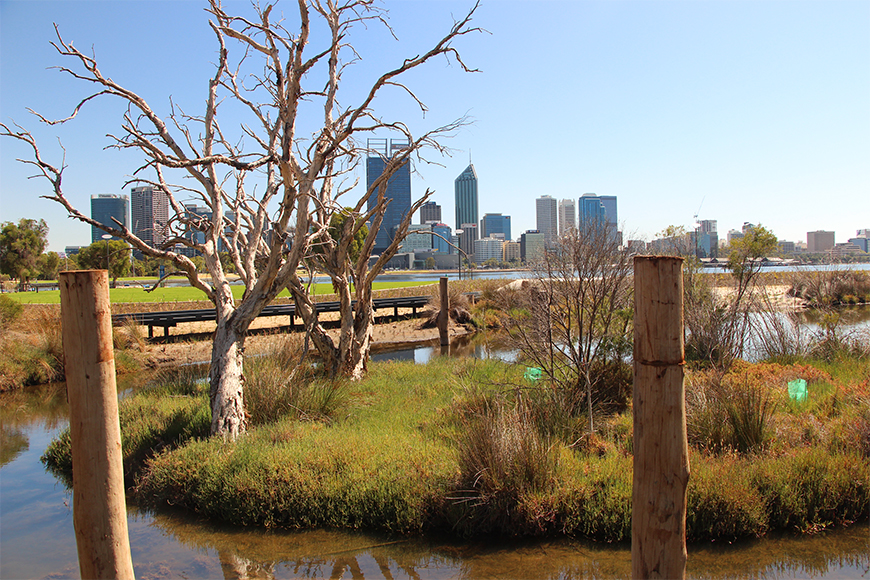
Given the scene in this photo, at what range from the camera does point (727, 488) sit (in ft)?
15.7

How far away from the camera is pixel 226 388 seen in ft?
22.5

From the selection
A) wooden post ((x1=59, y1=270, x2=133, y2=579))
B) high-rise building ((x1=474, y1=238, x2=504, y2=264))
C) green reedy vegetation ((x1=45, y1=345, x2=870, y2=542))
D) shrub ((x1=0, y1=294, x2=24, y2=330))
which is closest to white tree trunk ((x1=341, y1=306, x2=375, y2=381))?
green reedy vegetation ((x1=45, y1=345, x2=870, y2=542))

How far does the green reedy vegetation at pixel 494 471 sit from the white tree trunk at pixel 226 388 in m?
0.26

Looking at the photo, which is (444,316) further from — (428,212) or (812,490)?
(428,212)

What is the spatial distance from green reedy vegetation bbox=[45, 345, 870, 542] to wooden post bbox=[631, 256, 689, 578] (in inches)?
96.3

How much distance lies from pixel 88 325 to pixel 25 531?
471 cm

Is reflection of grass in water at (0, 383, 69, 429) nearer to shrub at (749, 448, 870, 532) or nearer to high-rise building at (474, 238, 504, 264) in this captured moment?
shrub at (749, 448, 870, 532)

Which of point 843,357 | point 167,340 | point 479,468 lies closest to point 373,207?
point 479,468

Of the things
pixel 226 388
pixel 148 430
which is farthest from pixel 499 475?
pixel 148 430

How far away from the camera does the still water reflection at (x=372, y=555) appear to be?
4363mm

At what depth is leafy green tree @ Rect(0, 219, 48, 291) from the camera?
3612 cm

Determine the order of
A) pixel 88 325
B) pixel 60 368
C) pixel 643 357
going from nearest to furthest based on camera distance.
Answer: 1. pixel 643 357
2. pixel 88 325
3. pixel 60 368

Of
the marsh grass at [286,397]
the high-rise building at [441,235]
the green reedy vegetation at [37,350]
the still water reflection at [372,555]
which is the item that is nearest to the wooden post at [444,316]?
the high-rise building at [441,235]

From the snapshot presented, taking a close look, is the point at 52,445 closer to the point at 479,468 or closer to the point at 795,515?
the point at 479,468
